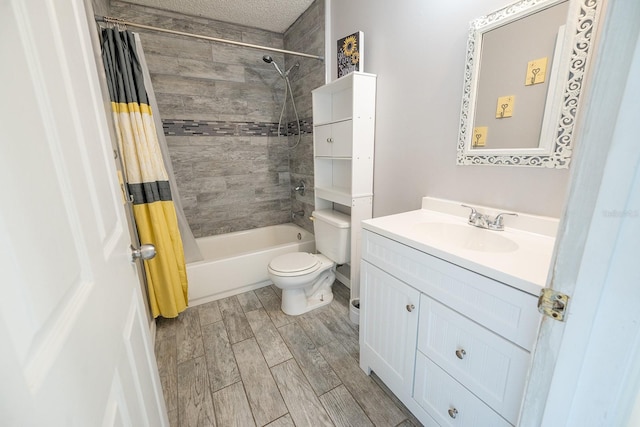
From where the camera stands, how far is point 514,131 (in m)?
1.17

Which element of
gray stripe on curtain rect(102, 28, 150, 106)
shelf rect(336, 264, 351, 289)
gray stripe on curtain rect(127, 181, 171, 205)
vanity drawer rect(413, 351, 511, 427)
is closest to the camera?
vanity drawer rect(413, 351, 511, 427)

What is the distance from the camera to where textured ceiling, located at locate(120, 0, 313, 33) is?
7.09 feet

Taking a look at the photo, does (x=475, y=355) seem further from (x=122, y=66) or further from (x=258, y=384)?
(x=122, y=66)

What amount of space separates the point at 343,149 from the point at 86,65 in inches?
57.4

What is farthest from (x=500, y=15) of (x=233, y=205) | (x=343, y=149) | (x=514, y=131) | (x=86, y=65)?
(x=233, y=205)

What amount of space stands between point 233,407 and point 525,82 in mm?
2016

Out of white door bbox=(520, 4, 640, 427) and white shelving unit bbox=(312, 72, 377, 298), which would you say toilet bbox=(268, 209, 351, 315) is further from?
white door bbox=(520, 4, 640, 427)

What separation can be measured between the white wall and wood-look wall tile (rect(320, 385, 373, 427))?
3.69ft

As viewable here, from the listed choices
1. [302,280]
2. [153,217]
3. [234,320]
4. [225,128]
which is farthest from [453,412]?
[225,128]

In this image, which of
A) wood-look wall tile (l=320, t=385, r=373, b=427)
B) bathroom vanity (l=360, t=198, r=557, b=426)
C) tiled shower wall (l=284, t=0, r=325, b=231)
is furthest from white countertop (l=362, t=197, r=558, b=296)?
tiled shower wall (l=284, t=0, r=325, b=231)

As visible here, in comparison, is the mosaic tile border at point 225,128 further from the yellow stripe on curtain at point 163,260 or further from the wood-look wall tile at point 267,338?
the wood-look wall tile at point 267,338

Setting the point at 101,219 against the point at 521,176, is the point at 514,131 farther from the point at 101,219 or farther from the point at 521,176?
the point at 101,219

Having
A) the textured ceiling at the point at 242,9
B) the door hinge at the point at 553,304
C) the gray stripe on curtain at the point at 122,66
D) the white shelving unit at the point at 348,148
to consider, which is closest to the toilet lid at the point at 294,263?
the white shelving unit at the point at 348,148

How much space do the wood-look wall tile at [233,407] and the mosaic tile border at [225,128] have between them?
83.7 inches
